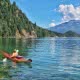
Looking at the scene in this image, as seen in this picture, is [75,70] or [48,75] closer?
[48,75]

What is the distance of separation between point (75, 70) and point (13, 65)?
10.1 meters

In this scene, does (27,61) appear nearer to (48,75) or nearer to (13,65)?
(13,65)

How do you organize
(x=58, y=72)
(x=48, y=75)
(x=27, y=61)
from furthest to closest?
1. (x=27, y=61)
2. (x=58, y=72)
3. (x=48, y=75)

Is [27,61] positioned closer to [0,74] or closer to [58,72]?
[58,72]

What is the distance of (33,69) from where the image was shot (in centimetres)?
5034

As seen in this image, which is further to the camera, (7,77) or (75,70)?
(75,70)

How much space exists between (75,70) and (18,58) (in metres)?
11.7

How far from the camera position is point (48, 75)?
145 feet

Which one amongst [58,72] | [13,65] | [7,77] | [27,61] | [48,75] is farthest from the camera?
[27,61]

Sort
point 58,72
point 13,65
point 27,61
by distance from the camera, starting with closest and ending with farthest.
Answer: point 58,72
point 13,65
point 27,61

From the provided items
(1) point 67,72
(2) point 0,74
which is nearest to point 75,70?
(1) point 67,72

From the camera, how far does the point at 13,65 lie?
54031 mm

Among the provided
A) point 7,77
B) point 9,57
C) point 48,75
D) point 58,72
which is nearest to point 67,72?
point 58,72

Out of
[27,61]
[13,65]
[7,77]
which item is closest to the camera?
[7,77]
